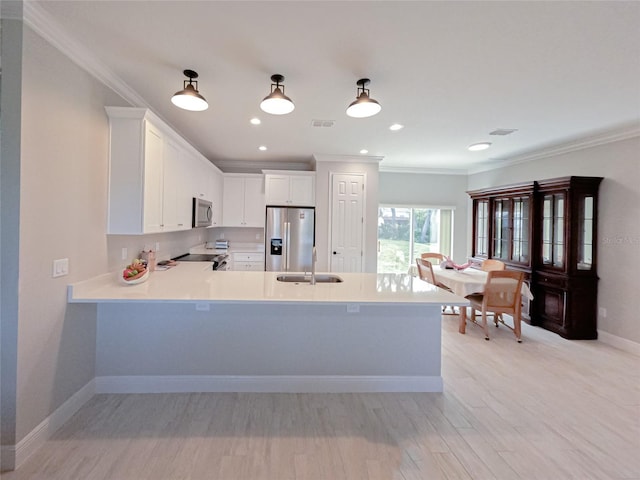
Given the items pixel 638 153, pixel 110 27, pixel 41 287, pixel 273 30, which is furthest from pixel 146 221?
pixel 638 153

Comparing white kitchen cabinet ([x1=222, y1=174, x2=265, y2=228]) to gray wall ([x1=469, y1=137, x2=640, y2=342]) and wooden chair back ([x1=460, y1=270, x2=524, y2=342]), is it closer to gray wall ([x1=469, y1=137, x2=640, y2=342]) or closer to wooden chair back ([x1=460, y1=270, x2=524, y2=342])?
wooden chair back ([x1=460, y1=270, x2=524, y2=342])

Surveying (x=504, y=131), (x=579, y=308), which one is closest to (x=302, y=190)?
(x=504, y=131)

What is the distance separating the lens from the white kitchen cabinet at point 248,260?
5.71 meters

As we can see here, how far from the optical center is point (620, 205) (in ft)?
12.7

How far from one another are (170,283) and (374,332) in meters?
1.80

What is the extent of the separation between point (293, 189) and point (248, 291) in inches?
132

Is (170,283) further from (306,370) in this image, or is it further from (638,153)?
(638,153)

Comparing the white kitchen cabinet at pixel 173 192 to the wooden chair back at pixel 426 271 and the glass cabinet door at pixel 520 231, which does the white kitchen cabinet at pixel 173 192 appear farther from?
the glass cabinet door at pixel 520 231

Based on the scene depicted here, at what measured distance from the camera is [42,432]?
6.55 feet

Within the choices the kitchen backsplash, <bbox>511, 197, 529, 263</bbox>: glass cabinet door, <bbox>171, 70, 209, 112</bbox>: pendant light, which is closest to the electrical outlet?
<bbox>171, 70, 209, 112</bbox>: pendant light

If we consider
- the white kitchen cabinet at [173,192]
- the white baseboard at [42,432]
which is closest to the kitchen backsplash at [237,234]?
the white kitchen cabinet at [173,192]

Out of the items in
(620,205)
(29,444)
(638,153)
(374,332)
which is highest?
(638,153)

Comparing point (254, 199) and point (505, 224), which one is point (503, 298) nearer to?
point (505, 224)

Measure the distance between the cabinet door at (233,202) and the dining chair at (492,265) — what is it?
435 cm
